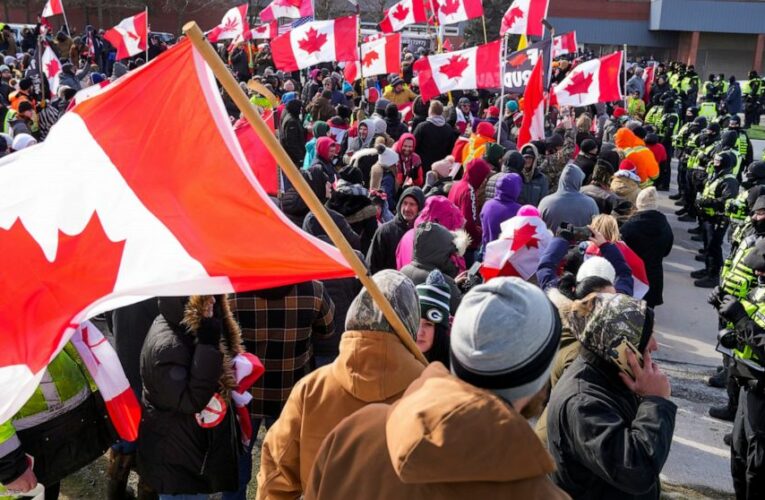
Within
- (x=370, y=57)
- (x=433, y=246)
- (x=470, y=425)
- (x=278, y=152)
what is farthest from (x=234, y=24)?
(x=470, y=425)

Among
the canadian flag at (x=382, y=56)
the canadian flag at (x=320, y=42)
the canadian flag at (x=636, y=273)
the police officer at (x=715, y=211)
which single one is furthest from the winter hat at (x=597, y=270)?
the canadian flag at (x=320, y=42)

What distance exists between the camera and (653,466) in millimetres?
2461

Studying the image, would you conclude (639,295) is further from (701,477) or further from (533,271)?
(701,477)

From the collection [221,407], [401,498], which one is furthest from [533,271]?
[401,498]

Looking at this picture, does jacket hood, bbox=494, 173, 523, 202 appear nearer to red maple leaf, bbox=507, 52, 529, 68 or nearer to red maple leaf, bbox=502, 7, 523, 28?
red maple leaf, bbox=507, 52, 529, 68

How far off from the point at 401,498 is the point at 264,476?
3.89ft

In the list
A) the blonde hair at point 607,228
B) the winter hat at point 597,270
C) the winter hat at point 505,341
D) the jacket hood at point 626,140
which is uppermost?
the winter hat at point 505,341

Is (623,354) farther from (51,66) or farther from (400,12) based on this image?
(400,12)

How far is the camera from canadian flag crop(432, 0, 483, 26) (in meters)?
12.6

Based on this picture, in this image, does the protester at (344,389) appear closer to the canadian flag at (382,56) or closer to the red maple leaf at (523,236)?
the red maple leaf at (523,236)

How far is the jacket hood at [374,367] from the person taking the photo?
252 cm

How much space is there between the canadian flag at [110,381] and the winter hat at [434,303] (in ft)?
4.36

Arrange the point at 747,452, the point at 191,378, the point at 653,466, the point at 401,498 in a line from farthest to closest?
the point at 747,452 < the point at 191,378 < the point at 653,466 < the point at 401,498

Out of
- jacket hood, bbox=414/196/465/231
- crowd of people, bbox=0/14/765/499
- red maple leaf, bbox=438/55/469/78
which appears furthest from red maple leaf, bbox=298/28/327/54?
jacket hood, bbox=414/196/465/231
